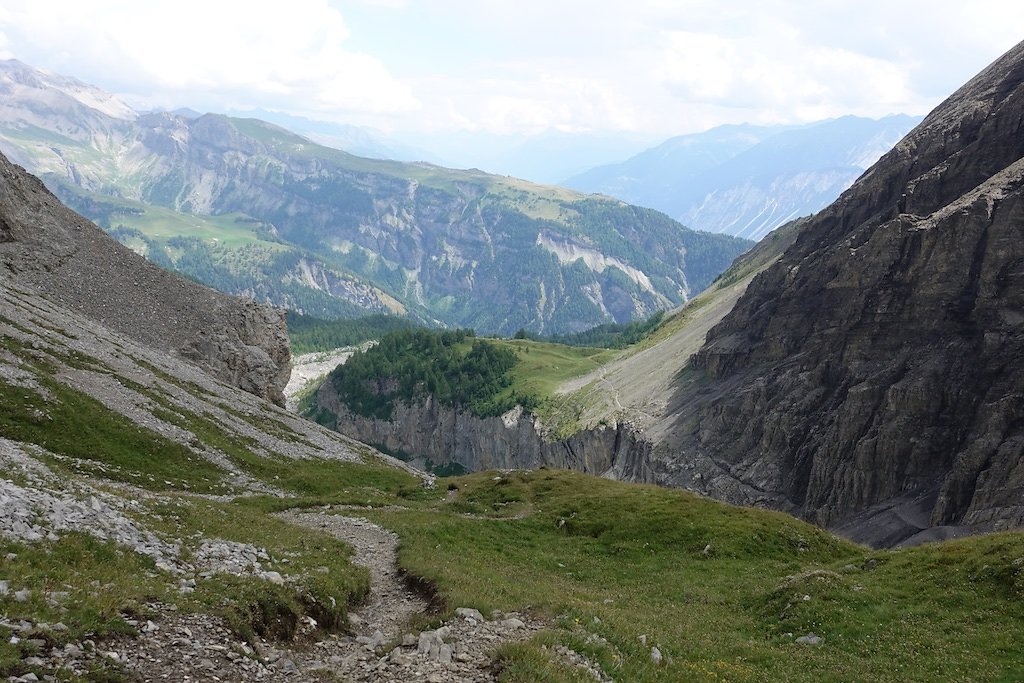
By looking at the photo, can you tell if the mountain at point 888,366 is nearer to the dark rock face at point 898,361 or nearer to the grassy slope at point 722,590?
the dark rock face at point 898,361

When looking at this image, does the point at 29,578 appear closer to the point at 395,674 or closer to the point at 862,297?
the point at 395,674

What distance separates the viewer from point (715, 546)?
44.2 m

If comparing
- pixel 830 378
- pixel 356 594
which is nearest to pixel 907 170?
pixel 830 378

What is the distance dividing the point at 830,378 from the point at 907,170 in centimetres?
4789

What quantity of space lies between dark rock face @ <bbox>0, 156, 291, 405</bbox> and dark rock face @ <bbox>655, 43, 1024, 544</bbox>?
85.1 metres

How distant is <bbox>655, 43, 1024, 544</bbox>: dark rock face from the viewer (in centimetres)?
10012

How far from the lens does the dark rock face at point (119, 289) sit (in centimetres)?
8912

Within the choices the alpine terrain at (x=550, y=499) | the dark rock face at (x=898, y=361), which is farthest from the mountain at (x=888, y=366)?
the alpine terrain at (x=550, y=499)

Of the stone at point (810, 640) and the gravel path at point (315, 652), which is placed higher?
the gravel path at point (315, 652)

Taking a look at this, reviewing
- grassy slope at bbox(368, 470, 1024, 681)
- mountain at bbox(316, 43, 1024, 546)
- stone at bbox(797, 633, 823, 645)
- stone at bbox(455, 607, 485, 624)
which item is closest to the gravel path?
stone at bbox(455, 607, 485, 624)

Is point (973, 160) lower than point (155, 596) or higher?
higher

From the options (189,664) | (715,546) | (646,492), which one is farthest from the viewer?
(646,492)

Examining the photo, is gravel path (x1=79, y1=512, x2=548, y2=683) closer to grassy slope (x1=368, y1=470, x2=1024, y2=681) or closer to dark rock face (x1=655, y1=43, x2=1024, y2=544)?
grassy slope (x1=368, y1=470, x2=1024, y2=681)

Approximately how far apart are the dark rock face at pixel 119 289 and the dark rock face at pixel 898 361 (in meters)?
85.1
